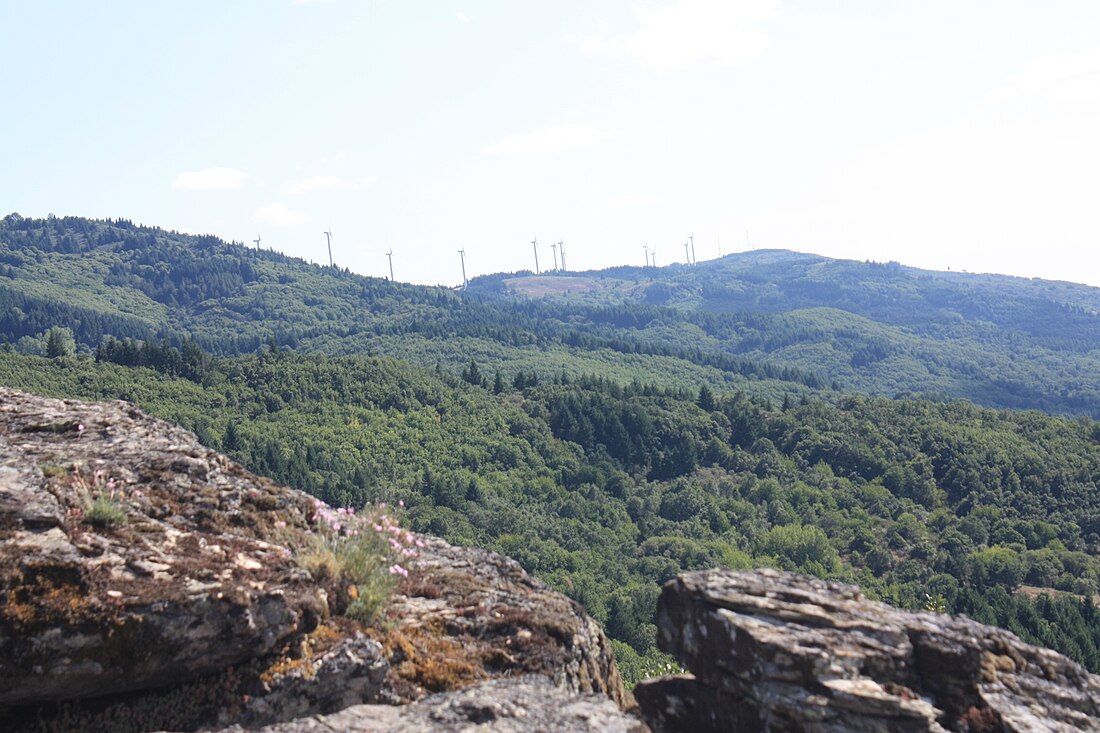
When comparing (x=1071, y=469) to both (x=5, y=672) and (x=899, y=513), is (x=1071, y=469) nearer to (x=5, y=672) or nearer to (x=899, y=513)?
(x=899, y=513)

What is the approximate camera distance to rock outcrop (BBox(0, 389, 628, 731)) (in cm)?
1053

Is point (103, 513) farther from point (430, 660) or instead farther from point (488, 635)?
point (488, 635)

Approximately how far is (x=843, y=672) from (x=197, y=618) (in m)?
Result: 7.43

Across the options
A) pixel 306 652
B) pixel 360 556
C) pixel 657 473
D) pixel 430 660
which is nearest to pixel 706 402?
pixel 657 473

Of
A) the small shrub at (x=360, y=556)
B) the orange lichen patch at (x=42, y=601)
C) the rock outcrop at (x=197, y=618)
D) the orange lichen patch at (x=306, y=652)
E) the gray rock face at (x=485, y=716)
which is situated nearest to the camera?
the orange lichen patch at (x=42, y=601)

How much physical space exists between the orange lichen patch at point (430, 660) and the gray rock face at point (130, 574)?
1.13m

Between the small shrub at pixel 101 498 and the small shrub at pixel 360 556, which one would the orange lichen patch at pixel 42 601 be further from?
the small shrub at pixel 360 556

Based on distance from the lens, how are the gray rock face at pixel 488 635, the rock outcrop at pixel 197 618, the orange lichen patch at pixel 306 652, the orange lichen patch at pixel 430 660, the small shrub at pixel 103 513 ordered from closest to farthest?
the rock outcrop at pixel 197 618, the orange lichen patch at pixel 306 652, the orange lichen patch at pixel 430 660, the gray rock face at pixel 488 635, the small shrub at pixel 103 513

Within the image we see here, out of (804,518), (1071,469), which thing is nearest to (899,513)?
(804,518)

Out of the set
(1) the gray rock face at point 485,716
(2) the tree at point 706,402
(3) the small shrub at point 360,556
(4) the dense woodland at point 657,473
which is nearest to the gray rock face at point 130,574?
(3) the small shrub at point 360,556

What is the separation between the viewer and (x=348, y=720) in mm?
10555

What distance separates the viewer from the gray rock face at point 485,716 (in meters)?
10.3

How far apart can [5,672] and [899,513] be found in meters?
130

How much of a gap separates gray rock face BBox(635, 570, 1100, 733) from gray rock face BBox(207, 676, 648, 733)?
1.19m
